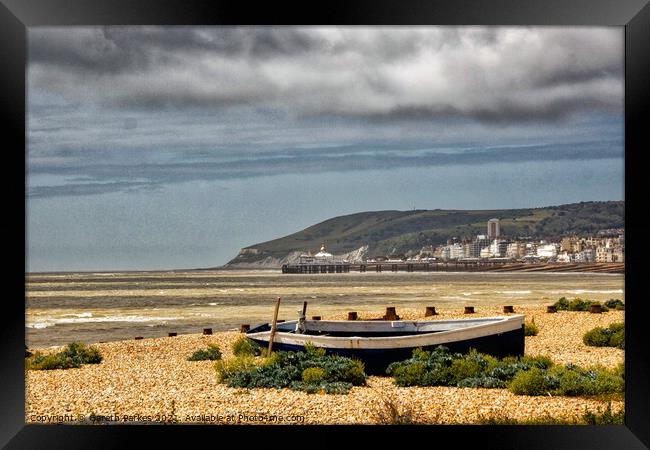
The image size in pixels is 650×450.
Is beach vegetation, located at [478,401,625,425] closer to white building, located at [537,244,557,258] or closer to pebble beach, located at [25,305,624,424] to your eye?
pebble beach, located at [25,305,624,424]

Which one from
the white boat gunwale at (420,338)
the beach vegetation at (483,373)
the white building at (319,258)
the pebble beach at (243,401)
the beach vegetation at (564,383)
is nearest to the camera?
the pebble beach at (243,401)

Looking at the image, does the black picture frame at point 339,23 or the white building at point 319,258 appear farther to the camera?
the white building at point 319,258

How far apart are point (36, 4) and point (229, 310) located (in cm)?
2277

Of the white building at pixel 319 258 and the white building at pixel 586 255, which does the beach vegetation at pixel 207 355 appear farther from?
the white building at pixel 319 258

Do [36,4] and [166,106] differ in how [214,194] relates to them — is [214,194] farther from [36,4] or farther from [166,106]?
[36,4]

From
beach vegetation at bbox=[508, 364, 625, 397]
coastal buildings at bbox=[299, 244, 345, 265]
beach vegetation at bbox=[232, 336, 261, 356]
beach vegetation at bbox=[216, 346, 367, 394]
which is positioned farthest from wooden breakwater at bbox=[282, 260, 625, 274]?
beach vegetation at bbox=[216, 346, 367, 394]

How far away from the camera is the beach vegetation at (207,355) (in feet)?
36.0

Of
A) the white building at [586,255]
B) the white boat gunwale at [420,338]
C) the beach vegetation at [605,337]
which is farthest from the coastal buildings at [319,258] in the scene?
the white boat gunwale at [420,338]

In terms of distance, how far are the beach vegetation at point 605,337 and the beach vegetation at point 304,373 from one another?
180 inches

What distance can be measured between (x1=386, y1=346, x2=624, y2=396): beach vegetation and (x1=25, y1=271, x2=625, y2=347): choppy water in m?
14.0

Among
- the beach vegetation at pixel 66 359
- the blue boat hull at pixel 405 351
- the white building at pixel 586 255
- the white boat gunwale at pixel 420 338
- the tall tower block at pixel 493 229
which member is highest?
the tall tower block at pixel 493 229

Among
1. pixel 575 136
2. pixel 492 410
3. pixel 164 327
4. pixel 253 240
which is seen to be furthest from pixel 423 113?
pixel 492 410

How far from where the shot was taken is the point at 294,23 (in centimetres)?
551

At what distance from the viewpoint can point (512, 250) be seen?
149 ft
